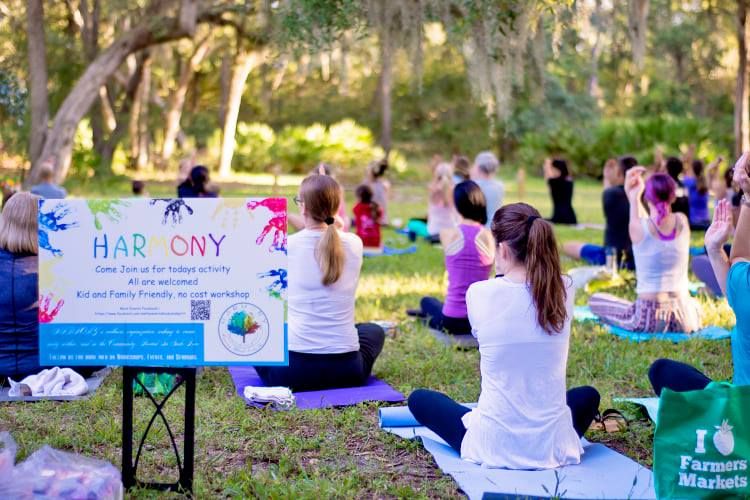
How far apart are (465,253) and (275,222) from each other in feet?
11.4

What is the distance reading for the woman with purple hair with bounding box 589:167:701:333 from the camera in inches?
274

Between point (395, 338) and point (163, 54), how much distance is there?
15.7 metres

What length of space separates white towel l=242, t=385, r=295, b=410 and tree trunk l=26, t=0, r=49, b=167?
999 cm

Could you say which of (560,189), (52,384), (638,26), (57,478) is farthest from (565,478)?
(560,189)

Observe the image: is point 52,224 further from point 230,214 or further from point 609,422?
point 609,422

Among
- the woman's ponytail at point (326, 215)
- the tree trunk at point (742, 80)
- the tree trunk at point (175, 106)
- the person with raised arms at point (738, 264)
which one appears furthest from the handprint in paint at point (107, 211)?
the tree trunk at point (175, 106)

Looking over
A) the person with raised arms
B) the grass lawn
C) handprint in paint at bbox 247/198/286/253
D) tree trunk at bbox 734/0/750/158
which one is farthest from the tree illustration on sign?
tree trunk at bbox 734/0/750/158

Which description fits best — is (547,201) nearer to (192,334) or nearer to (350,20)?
(350,20)

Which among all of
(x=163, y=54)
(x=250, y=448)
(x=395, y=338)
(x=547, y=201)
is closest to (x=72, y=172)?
(x=163, y=54)

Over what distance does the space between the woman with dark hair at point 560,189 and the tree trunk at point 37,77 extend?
722 centimetres

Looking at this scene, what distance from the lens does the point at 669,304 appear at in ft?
23.2

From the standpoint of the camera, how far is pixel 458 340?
266 inches

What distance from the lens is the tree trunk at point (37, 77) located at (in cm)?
1420

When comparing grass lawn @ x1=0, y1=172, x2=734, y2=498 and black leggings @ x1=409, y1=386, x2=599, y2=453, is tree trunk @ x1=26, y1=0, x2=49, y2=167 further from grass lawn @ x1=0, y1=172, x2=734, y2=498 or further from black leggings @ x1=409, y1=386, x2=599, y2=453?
black leggings @ x1=409, y1=386, x2=599, y2=453
